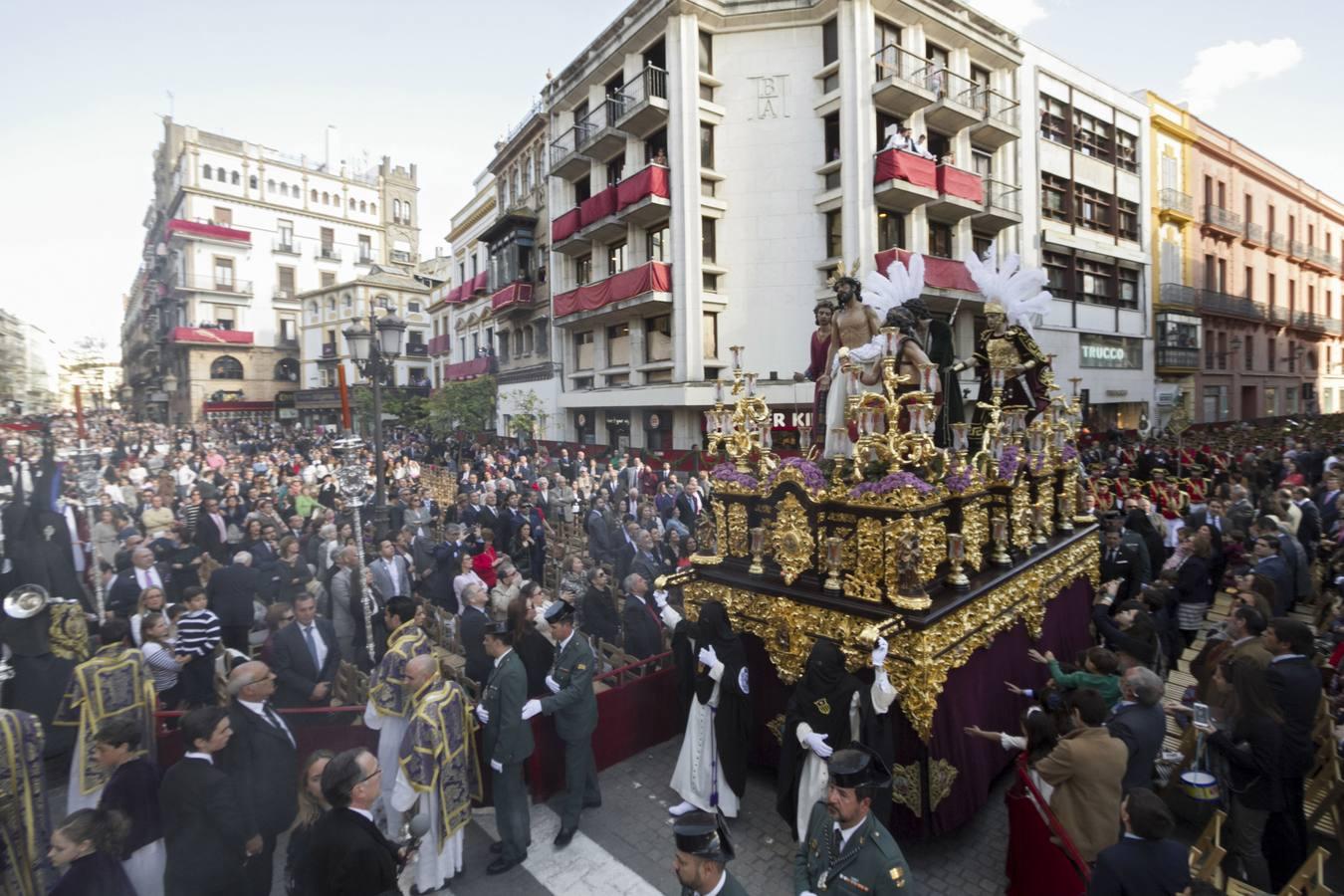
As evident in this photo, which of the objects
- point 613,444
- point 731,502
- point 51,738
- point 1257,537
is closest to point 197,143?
point 613,444

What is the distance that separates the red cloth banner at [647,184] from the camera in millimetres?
21641

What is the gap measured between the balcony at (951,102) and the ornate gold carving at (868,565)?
69.1 feet

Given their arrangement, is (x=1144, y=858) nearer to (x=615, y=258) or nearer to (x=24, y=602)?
(x=24, y=602)

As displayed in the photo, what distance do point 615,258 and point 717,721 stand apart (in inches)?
886

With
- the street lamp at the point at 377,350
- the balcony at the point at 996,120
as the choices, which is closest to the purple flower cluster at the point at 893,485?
the street lamp at the point at 377,350

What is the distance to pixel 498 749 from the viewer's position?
524 cm

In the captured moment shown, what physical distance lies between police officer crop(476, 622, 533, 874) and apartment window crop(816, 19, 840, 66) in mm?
22468

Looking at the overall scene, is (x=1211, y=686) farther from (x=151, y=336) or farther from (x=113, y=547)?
(x=151, y=336)

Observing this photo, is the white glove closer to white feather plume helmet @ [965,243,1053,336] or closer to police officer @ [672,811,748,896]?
police officer @ [672,811,748,896]

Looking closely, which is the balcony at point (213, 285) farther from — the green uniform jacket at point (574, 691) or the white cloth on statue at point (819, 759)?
the white cloth on statue at point (819, 759)

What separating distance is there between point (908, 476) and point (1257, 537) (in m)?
5.87

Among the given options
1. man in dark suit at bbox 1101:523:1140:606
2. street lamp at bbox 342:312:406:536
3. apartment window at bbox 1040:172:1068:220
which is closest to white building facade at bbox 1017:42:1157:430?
apartment window at bbox 1040:172:1068:220

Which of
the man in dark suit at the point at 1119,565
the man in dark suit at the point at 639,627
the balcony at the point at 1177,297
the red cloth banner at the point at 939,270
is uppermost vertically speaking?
the balcony at the point at 1177,297

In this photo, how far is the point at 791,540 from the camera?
6082mm
